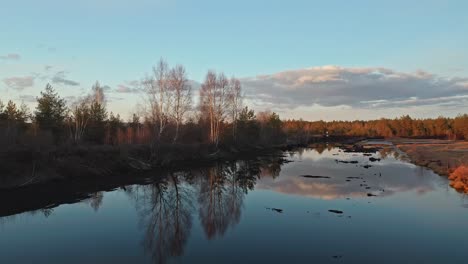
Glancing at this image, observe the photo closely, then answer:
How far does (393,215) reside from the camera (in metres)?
17.0

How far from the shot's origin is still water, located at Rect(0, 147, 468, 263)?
11.5m

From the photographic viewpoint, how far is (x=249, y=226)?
603 inches

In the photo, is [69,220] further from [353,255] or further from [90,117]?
[90,117]

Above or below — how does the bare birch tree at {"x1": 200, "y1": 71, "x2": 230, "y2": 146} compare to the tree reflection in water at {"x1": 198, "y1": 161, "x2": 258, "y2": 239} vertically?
above

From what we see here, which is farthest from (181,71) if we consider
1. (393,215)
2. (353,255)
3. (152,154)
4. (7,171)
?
(353,255)

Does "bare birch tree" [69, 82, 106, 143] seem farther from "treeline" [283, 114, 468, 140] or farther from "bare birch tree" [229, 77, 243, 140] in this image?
"treeline" [283, 114, 468, 140]

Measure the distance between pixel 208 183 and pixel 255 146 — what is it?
43740mm

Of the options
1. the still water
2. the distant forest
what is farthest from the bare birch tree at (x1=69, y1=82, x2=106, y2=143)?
the still water

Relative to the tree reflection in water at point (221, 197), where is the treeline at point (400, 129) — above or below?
above

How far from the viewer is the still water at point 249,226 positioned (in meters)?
11.5

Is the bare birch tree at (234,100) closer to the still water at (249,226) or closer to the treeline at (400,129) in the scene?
the still water at (249,226)

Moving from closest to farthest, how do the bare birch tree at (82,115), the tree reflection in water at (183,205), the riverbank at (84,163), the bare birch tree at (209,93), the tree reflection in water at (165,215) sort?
the tree reflection in water at (165,215) → the tree reflection in water at (183,205) → the riverbank at (84,163) → the bare birch tree at (82,115) → the bare birch tree at (209,93)

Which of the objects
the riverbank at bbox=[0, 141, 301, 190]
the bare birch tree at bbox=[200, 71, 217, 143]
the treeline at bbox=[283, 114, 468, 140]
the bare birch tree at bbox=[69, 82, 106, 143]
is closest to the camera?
the riverbank at bbox=[0, 141, 301, 190]

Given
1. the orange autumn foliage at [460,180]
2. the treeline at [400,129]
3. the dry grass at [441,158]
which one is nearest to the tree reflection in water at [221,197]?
the orange autumn foliage at [460,180]
